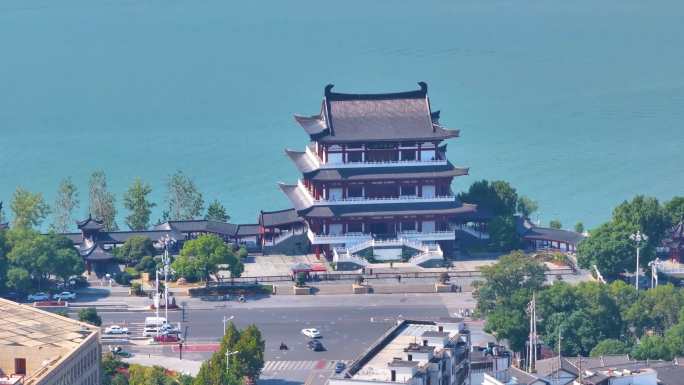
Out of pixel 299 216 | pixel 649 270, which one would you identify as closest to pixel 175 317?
pixel 299 216

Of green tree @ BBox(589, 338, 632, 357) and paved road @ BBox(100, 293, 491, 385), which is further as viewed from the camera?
paved road @ BBox(100, 293, 491, 385)

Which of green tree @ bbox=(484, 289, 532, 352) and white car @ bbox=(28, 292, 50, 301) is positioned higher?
white car @ bbox=(28, 292, 50, 301)

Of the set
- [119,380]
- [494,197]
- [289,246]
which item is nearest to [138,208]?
[289,246]

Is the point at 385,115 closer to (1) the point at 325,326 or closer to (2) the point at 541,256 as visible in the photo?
(2) the point at 541,256

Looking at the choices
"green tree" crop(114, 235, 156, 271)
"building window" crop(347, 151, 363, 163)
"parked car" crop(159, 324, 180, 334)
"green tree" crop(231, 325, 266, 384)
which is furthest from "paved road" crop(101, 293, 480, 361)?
"building window" crop(347, 151, 363, 163)

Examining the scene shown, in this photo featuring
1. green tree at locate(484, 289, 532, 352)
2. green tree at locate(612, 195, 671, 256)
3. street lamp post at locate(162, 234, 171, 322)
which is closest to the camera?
green tree at locate(484, 289, 532, 352)

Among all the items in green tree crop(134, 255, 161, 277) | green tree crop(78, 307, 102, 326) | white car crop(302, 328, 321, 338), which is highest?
green tree crop(134, 255, 161, 277)

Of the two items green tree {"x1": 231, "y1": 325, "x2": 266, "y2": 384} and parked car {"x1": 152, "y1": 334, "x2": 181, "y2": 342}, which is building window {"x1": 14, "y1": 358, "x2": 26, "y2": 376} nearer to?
green tree {"x1": 231, "y1": 325, "x2": 266, "y2": 384}
